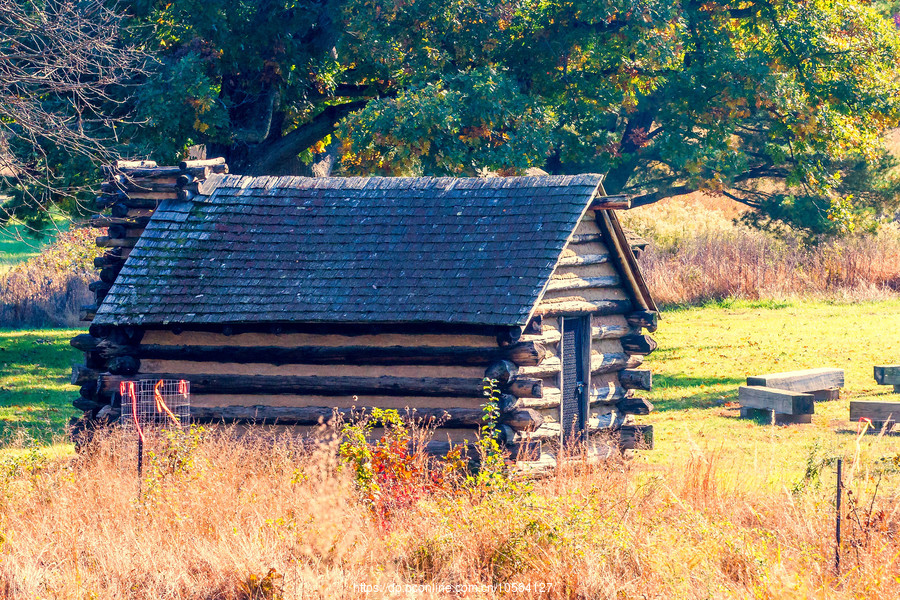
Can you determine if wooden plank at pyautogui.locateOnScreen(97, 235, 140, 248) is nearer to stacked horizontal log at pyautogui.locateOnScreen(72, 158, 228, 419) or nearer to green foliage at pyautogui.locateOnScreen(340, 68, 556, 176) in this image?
stacked horizontal log at pyautogui.locateOnScreen(72, 158, 228, 419)

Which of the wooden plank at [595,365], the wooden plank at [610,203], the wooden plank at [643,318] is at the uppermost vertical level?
the wooden plank at [610,203]

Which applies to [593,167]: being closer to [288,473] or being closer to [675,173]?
[675,173]

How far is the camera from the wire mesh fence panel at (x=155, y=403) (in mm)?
10805

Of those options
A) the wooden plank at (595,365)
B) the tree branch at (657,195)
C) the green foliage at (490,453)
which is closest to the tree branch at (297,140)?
the tree branch at (657,195)

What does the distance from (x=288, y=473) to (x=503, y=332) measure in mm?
2824

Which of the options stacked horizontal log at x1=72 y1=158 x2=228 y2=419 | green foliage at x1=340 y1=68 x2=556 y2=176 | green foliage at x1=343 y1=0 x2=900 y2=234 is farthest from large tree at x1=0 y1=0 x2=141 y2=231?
green foliage at x1=343 y1=0 x2=900 y2=234

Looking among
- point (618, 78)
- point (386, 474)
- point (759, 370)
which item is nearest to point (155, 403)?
point (386, 474)

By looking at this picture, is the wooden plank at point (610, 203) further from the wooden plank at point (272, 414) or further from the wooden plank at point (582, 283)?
the wooden plank at point (272, 414)

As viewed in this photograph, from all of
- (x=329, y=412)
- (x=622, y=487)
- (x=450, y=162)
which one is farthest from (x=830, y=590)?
(x=450, y=162)

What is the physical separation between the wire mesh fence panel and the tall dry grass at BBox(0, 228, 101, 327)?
709 inches

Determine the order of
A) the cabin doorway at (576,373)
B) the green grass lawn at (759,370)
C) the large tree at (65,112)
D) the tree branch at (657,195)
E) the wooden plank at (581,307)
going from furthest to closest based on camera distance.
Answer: the tree branch at (657,195), the large tree at (65,112), the cabin doorway at (576,373), the green grass lawn at (759,370), the wooden plank at (581,307)

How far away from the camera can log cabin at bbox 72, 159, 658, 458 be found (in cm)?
1076

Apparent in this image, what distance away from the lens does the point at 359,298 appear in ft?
35.7

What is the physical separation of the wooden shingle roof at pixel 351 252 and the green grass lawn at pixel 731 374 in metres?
2.51
